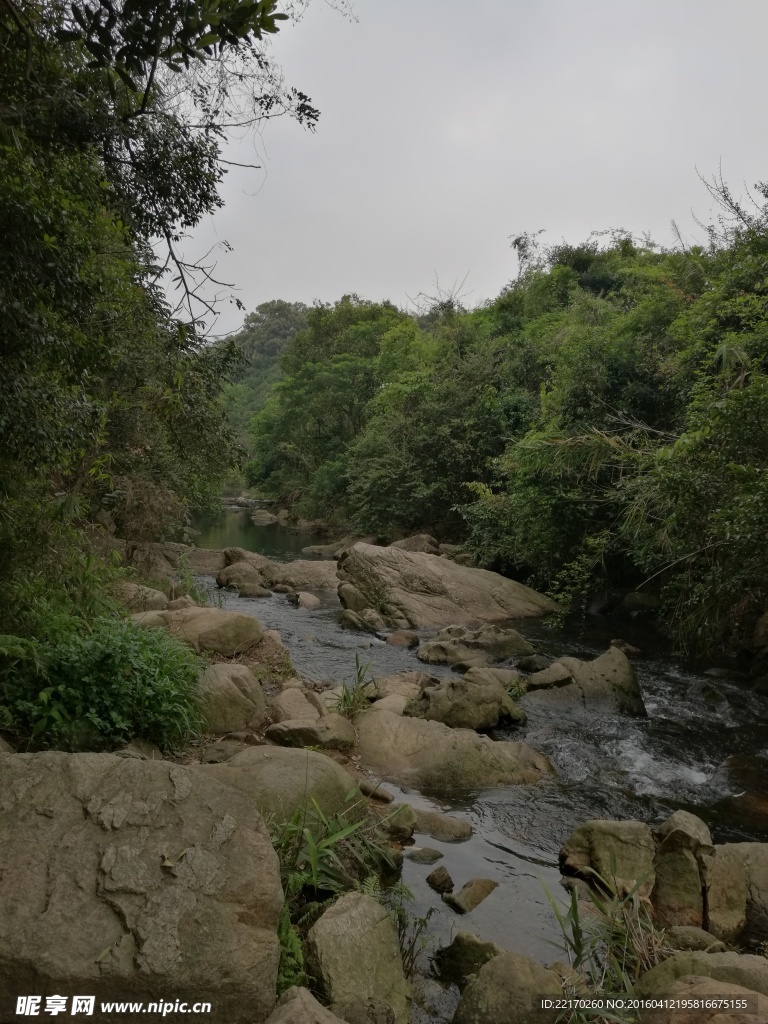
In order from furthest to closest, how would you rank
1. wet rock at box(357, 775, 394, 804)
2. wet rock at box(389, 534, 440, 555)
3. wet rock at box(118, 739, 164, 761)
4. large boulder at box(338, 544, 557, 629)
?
1. wet rock at box(389, 534, 440, 555)
2. large boulder at box(338, 544, 557, 629)
3. wet rock at box(357, 775, 394, 804)
4. wet rock at box(118, 739, 164, 761)

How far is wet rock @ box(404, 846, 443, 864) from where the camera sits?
507 cm

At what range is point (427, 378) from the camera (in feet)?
89.3

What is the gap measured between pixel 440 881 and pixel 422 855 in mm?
385

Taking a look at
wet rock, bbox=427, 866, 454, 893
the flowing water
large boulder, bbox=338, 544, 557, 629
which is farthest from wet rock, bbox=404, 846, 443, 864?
large boulder, bbox=338, 544, 557, 629

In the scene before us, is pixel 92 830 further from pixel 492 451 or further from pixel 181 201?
pixel 492 451

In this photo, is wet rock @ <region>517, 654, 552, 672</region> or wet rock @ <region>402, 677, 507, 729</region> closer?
wet rock @ <region>402, 677, 507, 729</region>

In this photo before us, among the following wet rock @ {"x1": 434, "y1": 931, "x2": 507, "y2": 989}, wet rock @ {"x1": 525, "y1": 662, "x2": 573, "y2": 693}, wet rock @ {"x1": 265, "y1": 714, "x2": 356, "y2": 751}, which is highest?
wet rock @ {"x1": 525, "y1": 662, "x2": 573, "y2": 693}

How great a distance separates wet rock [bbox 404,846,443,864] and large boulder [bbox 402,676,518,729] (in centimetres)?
260

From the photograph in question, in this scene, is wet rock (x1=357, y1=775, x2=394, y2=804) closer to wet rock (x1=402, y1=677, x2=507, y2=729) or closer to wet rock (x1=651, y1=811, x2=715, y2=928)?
wet rock (x1=402, y1=677, x2=507, y2=729)

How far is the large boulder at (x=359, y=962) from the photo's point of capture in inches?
128

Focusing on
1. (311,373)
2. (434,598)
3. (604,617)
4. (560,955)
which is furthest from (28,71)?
(311,373)

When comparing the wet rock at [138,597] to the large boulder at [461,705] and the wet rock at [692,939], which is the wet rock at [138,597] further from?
the wet rock at [692,939]

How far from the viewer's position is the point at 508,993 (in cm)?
332

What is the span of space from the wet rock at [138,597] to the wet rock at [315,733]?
11.3ft
